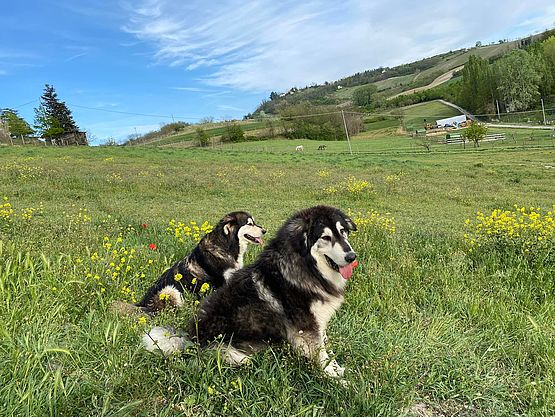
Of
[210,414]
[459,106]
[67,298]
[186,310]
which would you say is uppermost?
[459,106]

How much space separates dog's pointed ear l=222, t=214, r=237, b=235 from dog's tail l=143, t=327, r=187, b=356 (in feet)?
7.16

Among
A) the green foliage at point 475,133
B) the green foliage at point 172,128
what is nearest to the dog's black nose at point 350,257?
the green foliage at point 475,133

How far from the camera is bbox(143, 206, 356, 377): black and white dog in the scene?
262 centimetres

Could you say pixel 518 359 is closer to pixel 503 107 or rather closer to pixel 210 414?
pixel 210 414

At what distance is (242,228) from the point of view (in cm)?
494

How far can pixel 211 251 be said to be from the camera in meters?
4.62

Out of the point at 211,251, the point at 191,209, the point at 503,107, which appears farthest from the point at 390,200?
the point at 503,107

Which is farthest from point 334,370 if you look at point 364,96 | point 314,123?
point 364,96

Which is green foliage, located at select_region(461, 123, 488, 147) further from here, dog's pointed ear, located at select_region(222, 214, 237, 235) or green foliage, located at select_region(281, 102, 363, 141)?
dog's pointed ear, located at select_region(222, 214, 237, 235)

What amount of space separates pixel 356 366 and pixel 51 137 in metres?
61.3

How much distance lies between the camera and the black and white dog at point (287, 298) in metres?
2.62

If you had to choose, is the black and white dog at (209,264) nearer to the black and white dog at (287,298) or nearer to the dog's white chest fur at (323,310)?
the black and white dog at (287,298)

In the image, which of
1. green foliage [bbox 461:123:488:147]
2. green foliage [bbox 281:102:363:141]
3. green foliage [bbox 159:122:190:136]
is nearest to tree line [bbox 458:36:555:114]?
green foliage [bbox 281:102:363:141]

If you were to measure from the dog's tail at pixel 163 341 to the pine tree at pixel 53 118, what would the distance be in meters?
59.2
